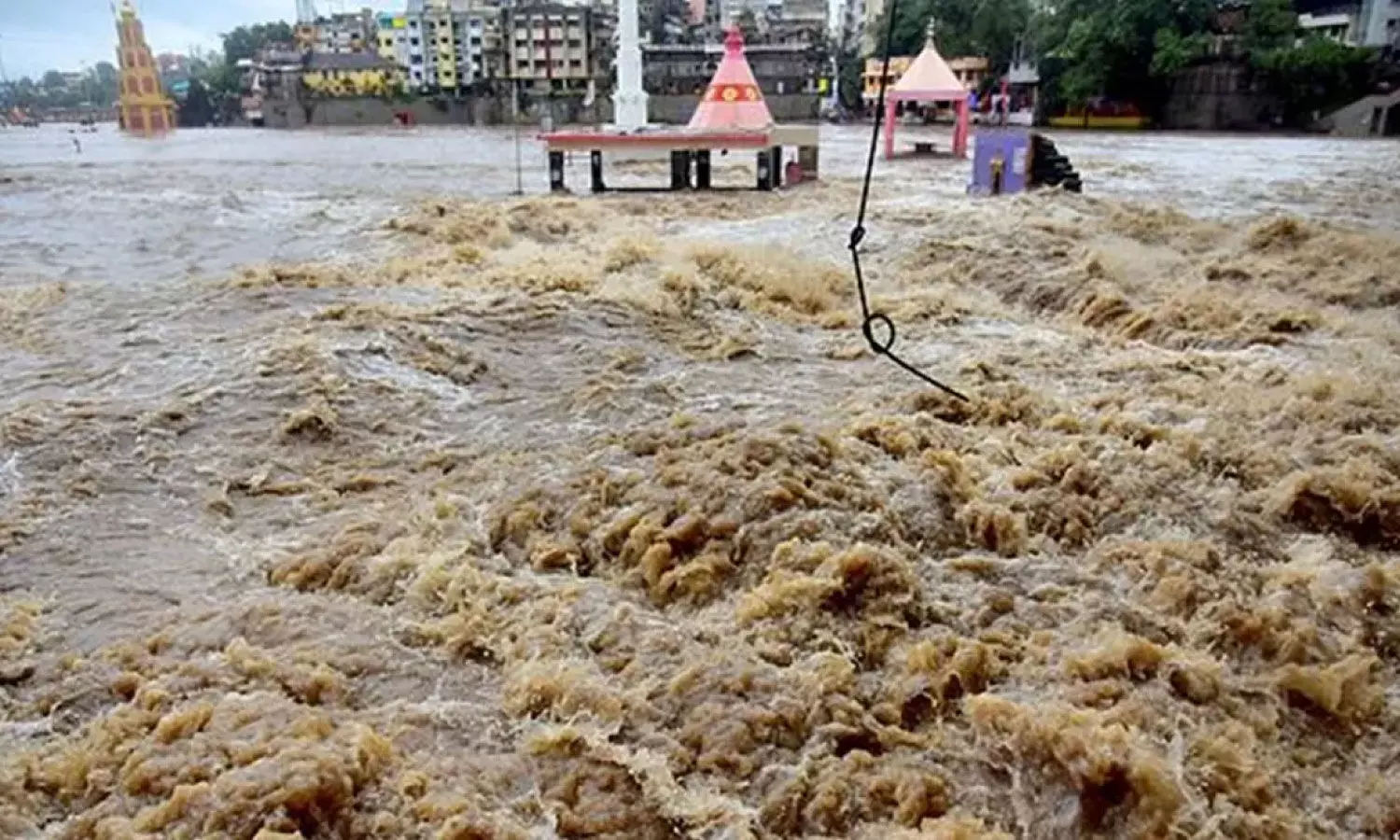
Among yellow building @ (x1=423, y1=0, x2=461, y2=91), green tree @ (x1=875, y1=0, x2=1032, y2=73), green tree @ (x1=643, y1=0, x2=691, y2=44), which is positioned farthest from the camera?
yellow building @ (x1=423, y1=0, x2=461, y2=91)

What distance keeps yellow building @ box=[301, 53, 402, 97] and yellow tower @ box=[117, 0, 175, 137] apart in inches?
351

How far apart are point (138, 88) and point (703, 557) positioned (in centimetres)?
7039

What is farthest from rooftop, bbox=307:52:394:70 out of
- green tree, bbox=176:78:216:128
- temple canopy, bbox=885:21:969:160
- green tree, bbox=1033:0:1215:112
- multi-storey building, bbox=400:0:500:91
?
temple canopy, bbox=885:21:969:160

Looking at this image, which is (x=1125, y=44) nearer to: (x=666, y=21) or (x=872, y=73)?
(x=872, y=73)

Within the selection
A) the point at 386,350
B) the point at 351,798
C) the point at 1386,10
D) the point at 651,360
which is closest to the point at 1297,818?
the point at 351,798

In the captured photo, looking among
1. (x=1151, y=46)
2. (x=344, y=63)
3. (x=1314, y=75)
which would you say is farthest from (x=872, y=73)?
(x=344, y=63)

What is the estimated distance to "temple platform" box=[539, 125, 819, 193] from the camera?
62.5 feet

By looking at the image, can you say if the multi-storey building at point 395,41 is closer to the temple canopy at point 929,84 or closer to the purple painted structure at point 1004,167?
the temple canopy at point 929,84

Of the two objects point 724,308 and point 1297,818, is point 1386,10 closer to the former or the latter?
point 724,308

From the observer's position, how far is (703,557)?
15.0 ft

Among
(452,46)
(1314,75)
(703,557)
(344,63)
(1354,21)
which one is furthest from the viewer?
(452,46)

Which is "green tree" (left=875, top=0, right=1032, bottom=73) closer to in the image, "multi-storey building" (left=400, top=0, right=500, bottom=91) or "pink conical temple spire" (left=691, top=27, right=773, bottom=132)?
"pink conical temple spire" (left=691, top=27, right=773, bottom=132)

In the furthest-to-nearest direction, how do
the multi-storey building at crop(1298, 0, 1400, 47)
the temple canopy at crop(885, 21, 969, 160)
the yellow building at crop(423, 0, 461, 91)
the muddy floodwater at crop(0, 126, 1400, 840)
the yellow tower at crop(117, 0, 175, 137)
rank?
the yellow building at crop(423, 0, 461, 91) < the yellow tower at crop(117, 0, 175, 137) < the multi-storey building at crop(1298, 0, 1400, 47) < the temple canopy at crop(885, 21, 969, 160) < the muddy floodwater at crop(0, 126, 1400, 840)

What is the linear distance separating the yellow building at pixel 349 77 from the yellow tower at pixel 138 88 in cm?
891
